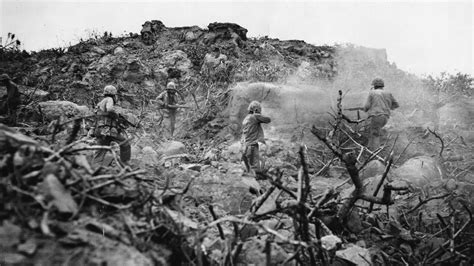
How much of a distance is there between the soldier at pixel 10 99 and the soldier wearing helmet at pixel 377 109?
5.95 metres

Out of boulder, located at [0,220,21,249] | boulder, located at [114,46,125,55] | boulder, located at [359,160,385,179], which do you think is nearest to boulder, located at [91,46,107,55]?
boulder, located at [114,46,125,55]

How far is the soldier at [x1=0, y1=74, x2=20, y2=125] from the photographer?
4.71m

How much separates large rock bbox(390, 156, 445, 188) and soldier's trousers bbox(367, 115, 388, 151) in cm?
82

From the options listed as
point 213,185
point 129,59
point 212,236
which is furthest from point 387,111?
point 129,59

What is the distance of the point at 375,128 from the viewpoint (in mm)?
6566

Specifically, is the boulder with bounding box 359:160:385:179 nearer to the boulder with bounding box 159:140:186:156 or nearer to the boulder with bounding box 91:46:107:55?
the boulder with bounding box 159:140:186:156

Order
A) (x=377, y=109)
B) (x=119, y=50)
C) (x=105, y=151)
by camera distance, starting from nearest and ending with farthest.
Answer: (x=105, y=151), (x=377, y=109), (x=119, y=50)

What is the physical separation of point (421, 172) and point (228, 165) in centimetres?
335

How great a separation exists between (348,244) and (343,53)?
431 inches

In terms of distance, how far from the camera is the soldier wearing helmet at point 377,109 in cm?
642

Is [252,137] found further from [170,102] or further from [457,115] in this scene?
[457,115]

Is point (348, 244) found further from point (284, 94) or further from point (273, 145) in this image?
point (284, 94)

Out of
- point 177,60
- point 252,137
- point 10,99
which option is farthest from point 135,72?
point 252,137

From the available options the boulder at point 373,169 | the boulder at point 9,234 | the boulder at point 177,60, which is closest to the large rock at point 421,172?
the boulder at point 373,169
